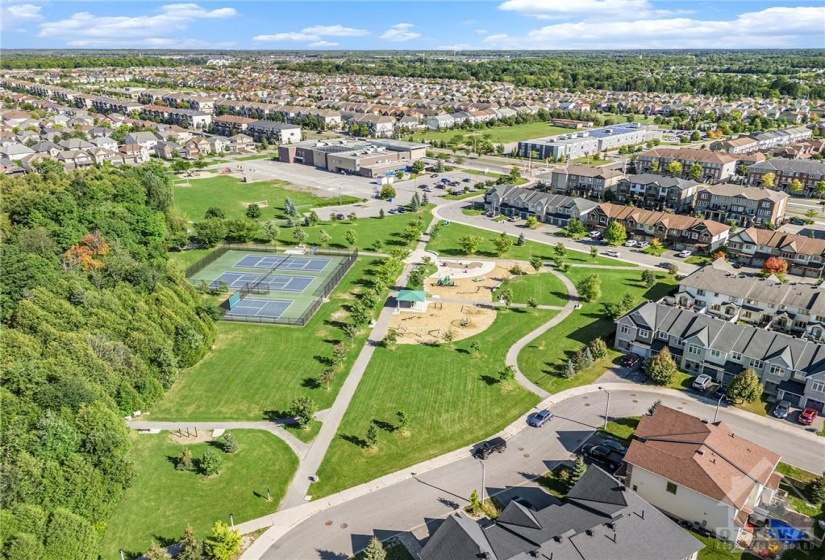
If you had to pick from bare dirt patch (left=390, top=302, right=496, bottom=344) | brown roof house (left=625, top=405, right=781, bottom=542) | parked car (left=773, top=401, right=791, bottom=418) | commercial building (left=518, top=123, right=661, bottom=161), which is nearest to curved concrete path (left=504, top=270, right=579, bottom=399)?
bare dirt patch (left=390, top=302, right=496, bottom=344)

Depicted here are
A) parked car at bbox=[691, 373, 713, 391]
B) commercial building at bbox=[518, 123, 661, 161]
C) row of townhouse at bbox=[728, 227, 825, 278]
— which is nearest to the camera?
parked car at bbox=[691, 373, 713, 391]

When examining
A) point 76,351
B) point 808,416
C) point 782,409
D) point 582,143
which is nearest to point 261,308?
point 76,351

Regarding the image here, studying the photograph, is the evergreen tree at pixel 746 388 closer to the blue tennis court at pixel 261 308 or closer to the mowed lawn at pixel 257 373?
the mowed lawn at pixel 257 373

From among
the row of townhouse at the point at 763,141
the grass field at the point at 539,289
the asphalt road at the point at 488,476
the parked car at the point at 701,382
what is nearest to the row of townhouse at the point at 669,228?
the grass field at the point at 539,289

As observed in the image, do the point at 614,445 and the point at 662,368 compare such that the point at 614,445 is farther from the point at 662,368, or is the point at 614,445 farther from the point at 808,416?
the point at 808,416

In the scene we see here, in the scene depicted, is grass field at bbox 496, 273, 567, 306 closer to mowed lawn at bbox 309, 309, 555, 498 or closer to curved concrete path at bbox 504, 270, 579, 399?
curved concrete path at bbox 504, 270, 579, 399

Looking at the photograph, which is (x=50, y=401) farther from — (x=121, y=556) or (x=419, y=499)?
(x=419, y=499)
